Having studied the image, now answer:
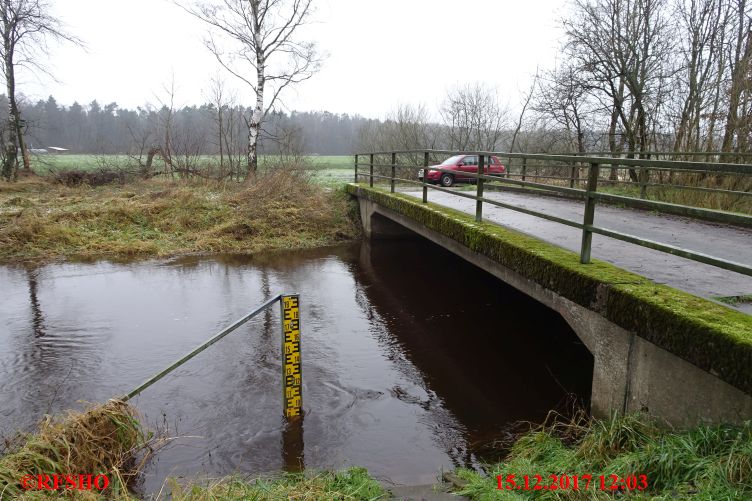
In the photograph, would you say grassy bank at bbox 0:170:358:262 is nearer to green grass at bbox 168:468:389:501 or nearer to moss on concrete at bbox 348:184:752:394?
moss on concrete at bbox 348:184:752:394

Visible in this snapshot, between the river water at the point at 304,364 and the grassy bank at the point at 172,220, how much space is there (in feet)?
6.83

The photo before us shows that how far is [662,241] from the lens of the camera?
21.7 feet

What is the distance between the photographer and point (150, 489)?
4090 mm

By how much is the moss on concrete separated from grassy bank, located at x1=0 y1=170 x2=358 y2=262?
990cm

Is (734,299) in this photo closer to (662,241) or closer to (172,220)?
(662,241)

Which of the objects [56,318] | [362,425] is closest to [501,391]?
[362,425]

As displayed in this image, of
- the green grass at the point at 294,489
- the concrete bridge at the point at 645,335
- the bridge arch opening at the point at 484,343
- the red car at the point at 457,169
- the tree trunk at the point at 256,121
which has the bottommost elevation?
the bridge arch opening at the point at 484,343

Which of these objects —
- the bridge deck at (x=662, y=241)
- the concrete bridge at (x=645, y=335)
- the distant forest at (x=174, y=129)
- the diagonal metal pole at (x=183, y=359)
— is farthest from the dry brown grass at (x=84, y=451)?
the distant forest at (x=174, y=129)

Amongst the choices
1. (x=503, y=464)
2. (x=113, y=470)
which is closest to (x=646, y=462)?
(x=503, y=464)

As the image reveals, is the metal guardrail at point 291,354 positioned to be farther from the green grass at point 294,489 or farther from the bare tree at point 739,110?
the bare tree at point 739,110

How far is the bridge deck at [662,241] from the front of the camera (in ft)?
14.8

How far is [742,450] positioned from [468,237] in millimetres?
4618

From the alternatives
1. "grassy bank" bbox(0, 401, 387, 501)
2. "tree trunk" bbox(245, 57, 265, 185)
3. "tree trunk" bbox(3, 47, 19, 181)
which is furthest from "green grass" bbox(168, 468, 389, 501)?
"tree trunk" bbox(3, 47, 19, 181)

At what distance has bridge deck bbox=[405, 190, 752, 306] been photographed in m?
4.52
